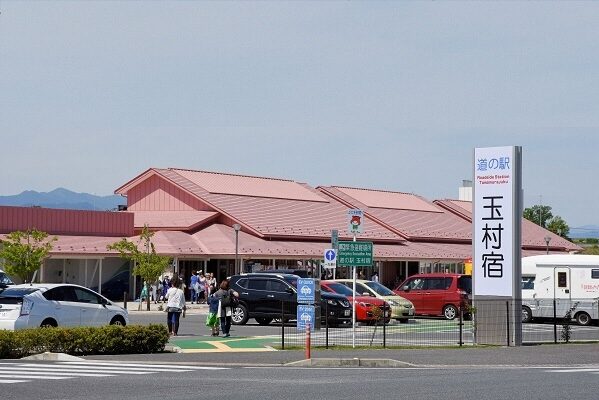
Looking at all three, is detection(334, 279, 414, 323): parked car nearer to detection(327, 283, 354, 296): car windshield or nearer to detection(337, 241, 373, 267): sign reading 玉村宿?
detection(327, 283, 354, 296): car windshield

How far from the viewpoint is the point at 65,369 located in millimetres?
20703

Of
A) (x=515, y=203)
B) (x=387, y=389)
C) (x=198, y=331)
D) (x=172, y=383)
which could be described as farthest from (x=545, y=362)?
(x=198, y=331)

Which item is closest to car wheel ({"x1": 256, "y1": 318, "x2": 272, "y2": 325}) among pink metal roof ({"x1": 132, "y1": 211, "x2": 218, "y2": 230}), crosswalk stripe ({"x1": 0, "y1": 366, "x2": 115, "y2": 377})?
crosswalk stripe ({"x1": 0, "y1": 366, "x2": 115, "y2": 377})

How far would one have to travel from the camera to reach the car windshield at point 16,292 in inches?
1043

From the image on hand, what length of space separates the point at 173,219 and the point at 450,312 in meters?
23.6

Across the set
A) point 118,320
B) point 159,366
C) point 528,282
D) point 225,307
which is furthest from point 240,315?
point 159,366

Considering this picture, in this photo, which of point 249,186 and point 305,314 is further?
point 249,186

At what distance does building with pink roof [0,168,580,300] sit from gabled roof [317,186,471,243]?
0.32 ft

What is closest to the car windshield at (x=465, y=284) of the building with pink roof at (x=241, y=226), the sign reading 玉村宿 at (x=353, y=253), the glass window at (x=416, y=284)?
the glass window at (x=416, y=284)

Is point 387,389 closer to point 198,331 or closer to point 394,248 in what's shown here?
point 198,331

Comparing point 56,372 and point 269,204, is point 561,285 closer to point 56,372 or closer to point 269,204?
point 56,372

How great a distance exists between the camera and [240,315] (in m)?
36.6

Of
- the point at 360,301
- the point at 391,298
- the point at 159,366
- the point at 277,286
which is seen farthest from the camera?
the point at 391,298

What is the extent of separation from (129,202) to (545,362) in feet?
150
